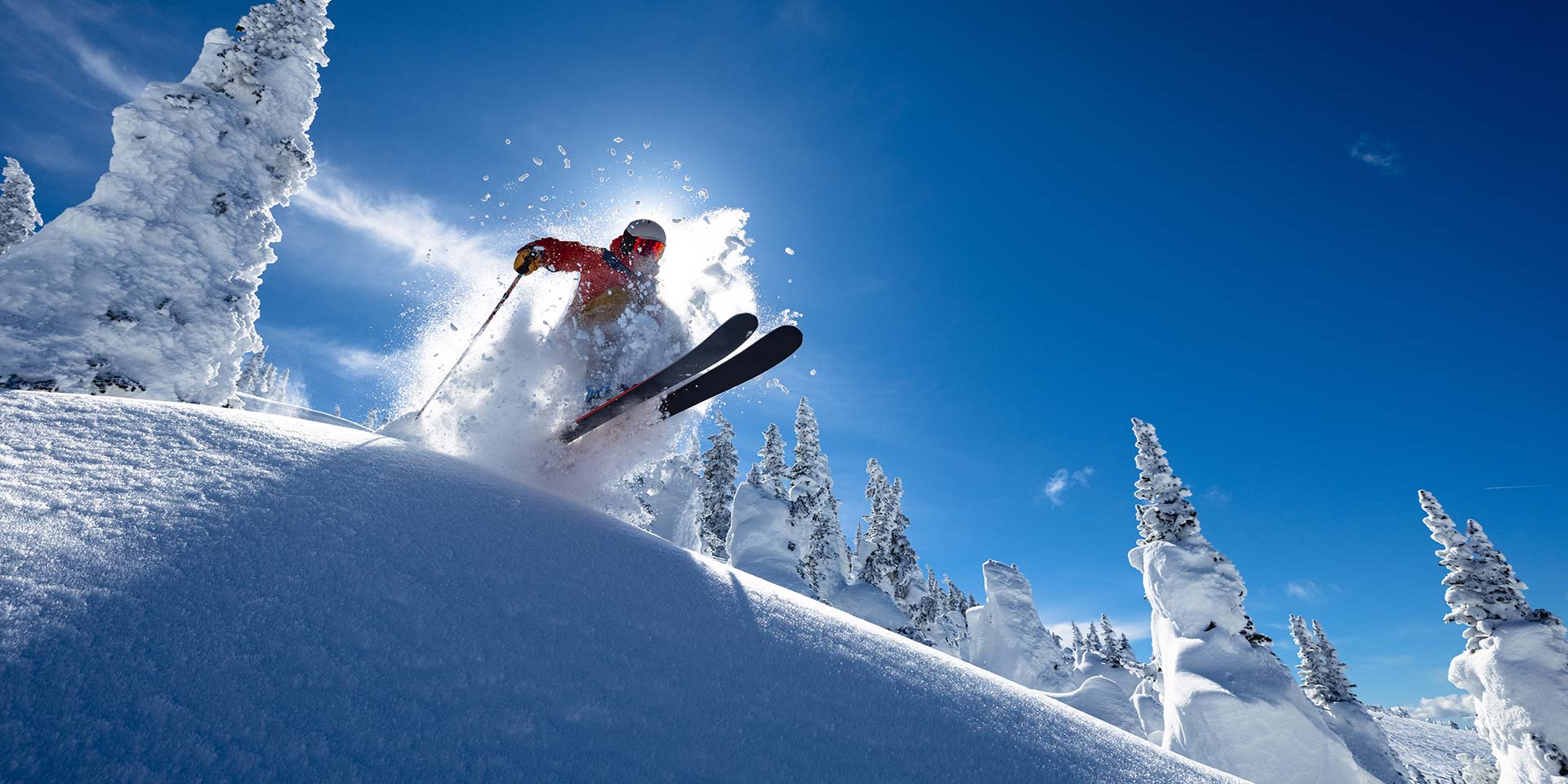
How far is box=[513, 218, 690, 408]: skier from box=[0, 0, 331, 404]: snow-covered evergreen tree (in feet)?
25.5

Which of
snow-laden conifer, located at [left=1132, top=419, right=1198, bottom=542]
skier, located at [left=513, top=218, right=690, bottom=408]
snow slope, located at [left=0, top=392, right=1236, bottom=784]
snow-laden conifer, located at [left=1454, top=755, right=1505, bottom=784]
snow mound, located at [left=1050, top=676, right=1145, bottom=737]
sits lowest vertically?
snow slope, located at [left=0, top=392, right=1236, bottom=784]

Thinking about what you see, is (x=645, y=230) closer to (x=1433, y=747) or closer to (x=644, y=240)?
(x=644, y=240)

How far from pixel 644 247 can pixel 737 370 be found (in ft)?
9.04

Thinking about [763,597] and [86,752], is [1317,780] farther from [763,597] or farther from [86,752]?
[86,752]

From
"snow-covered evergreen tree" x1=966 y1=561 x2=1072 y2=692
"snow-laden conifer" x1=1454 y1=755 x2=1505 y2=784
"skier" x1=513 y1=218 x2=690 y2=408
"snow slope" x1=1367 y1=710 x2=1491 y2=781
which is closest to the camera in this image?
"skier" x1=513 y1=218 x2=690 y2=408

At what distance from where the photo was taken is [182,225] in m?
12.1

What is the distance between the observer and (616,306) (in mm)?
9352

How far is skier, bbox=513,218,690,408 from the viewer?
29.4 ft

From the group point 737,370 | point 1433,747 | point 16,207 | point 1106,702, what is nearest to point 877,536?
point 1106,702

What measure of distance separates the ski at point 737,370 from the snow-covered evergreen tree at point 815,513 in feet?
64.6

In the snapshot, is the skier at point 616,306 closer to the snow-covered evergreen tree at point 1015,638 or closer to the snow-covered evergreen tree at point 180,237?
the snow-covered evergreen tree at point 180,237

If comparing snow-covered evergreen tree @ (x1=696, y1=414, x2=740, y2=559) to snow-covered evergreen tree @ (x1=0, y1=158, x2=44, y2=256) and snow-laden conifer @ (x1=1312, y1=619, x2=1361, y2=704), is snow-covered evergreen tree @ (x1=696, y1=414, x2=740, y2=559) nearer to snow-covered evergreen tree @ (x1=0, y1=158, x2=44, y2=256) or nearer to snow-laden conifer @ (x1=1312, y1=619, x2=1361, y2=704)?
snow-laden conifer @ (x1=1312, y1=619, x2=1361, y2=704)

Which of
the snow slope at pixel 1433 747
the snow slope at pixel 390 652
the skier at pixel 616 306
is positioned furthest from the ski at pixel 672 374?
the snow slope at pixel 1433 747

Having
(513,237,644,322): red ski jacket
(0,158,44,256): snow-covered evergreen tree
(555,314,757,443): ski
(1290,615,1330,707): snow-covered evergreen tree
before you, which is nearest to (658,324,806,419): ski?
(555,314,757,443): ski
